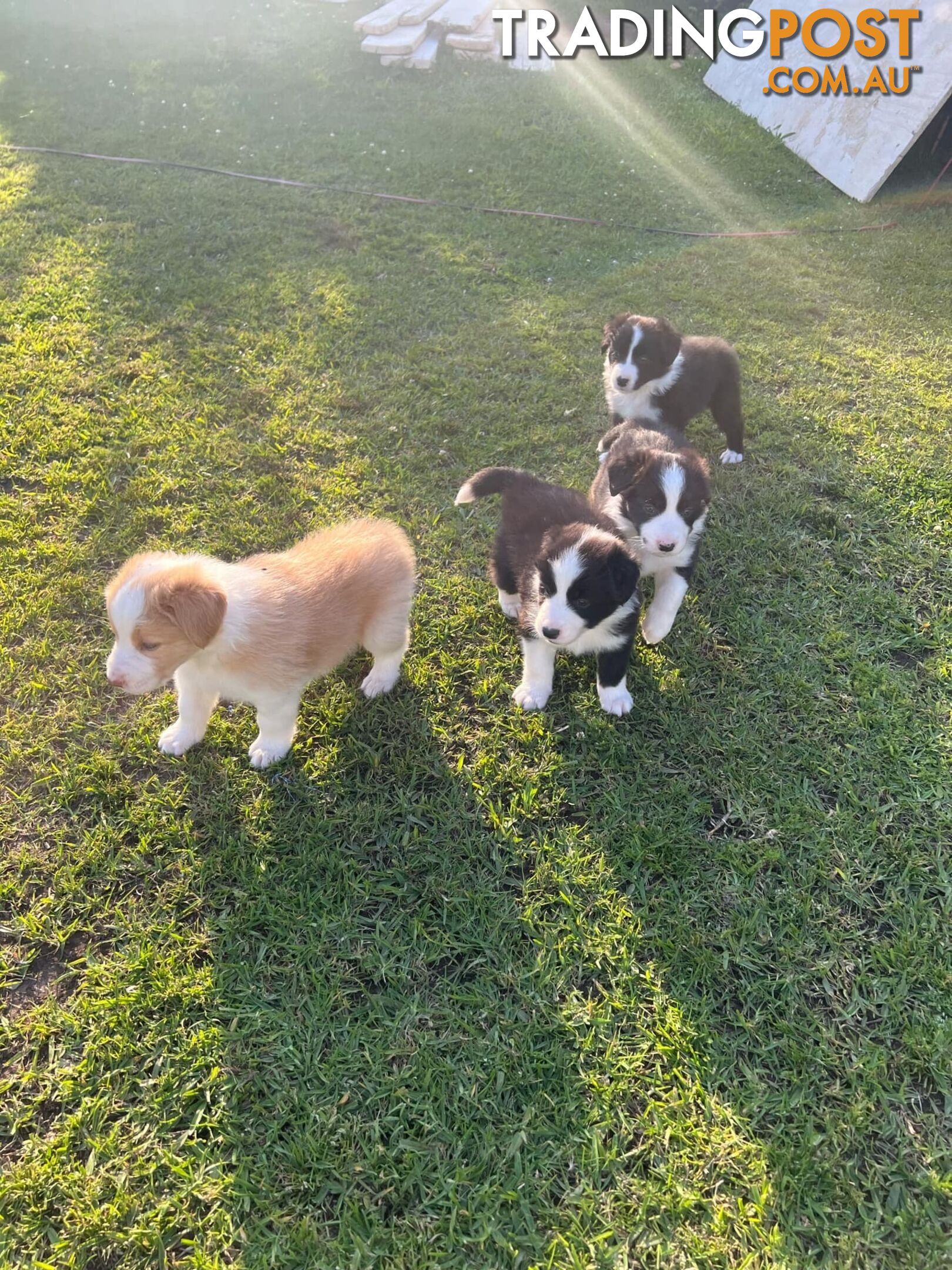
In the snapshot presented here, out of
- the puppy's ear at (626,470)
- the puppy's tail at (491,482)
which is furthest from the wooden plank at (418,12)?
A: the puppy's ear at (626,470)

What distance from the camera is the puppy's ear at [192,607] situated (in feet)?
7.69

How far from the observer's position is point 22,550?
12.3 feet

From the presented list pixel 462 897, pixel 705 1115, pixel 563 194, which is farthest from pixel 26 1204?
pixel 563 194

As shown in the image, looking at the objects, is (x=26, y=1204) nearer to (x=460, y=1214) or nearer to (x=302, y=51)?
(x=460, y=1214)

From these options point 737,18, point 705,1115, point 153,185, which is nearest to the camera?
point 705,1115

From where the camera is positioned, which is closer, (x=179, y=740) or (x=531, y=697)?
(x=179, y=740)

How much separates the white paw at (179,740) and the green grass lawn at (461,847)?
6 centimetres

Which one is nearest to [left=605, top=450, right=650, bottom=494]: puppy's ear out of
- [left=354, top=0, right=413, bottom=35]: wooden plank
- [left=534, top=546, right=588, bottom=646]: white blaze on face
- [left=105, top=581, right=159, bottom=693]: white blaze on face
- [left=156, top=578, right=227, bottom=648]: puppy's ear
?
[left=534, top=546, right=588, bottom=646]: white blaze on face

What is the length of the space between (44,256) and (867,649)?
24.1 feet

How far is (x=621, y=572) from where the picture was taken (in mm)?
2676

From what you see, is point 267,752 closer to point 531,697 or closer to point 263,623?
point 263,623

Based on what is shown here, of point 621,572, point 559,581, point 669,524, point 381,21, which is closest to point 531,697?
point 559,581

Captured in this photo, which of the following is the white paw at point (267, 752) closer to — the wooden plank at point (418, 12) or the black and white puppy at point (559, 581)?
the black and white puppy at point (559, 581)

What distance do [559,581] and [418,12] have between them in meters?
14.8
